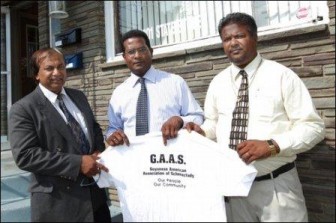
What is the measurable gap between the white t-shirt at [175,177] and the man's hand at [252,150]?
0.15 feet

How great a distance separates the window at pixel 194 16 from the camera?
309 centimetres

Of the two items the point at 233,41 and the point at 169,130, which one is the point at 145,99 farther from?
the point at 233,41

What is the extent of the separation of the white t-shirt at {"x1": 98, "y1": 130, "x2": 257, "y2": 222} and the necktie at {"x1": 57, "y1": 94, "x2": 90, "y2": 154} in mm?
198

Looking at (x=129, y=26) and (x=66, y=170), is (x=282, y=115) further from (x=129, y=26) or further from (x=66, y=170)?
(x=129, y=26)

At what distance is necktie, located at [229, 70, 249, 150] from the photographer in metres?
2.02

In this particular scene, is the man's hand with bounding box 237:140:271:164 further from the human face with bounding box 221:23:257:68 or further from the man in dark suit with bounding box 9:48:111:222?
the man in dark suit with bounding box 9:48:111:222

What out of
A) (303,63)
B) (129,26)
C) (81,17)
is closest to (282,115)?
(303,63)

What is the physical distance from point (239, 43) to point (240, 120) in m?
0.48

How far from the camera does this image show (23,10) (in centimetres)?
682

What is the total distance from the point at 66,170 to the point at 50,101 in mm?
521

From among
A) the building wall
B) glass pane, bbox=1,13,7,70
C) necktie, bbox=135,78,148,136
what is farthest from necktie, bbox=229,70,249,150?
glass pane, bbox=1,13,7,70

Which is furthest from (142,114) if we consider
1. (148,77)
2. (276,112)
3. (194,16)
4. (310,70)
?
(194,16)

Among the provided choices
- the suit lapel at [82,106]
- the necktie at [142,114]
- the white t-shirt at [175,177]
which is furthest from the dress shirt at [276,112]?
the suit lapel at [82,106]

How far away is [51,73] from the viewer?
91.4 inches
